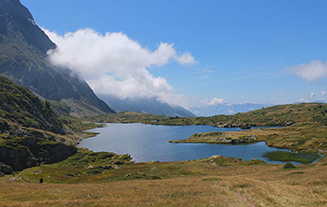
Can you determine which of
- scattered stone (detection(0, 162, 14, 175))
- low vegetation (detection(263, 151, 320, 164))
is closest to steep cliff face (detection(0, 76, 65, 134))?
scattered stone (detection(0, 162, 14, 175))

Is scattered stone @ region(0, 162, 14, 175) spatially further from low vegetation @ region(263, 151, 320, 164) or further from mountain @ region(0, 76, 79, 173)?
low vegetation @ region(263, 151, 320, 164)

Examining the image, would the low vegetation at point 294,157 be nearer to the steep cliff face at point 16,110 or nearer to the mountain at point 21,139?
the mountain at point 21,139

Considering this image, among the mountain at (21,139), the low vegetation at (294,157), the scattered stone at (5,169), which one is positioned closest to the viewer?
the scattered stone at (5,169)

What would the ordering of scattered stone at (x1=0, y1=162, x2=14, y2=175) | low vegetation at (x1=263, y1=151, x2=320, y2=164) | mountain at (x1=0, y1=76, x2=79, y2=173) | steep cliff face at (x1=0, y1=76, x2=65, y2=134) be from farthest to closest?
steep cliff face at (x1=0, y1=76, x2=65, y2=134) < low vegetation at (x1=263, y1=151, x2=320, y2=164) < mountain at (x1=0, y1=76, x2=79, y2=173) < scattered stone at (x1=0, y1=162, x2=14, y2=175)

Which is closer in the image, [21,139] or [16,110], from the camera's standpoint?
[21,139]

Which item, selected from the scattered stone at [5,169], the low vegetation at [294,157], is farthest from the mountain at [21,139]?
the low vegetation at [294,157]

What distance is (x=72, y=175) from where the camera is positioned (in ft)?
281

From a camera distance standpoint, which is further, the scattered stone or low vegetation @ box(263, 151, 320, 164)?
low vegetation @ box(263, 151, 320, 164)

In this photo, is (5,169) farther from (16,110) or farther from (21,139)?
(16,110)

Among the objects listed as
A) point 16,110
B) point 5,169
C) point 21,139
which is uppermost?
point 16,110

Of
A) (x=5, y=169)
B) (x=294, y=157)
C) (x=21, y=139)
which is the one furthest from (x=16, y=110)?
(x=294, y=157)

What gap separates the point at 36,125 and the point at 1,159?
292 feet

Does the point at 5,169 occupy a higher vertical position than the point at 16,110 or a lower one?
lower

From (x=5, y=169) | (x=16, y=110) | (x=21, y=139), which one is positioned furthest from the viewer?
(x=16, y=110)
